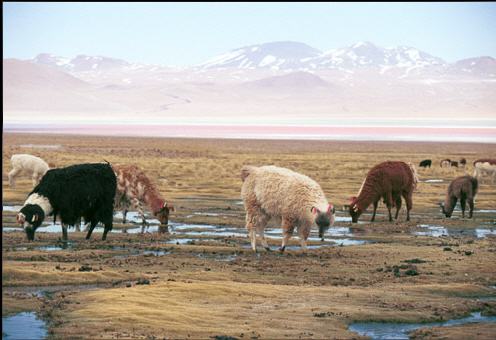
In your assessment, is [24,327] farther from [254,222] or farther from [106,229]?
[106,229]

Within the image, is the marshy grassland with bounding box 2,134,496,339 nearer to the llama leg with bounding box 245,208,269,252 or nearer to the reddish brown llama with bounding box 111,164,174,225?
the llama leg with bounding box 245,208,269,252

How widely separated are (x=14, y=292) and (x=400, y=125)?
166802 millimetres

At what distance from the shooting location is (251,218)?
606 inches

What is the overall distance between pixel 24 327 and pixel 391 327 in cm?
475

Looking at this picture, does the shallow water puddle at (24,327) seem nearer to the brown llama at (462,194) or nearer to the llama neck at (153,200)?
the llama neck at (153,200)

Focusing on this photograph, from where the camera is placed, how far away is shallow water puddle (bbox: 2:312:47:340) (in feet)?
27.9

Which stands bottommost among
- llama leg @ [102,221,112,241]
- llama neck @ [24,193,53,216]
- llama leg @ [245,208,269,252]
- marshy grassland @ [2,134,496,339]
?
marshy grassland @ [2,134,496,339]

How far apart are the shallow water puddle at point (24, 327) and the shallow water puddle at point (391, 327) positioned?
397 cm

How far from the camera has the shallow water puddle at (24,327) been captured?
8.51m

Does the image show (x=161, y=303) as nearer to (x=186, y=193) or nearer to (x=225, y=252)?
(x=225, y=252)

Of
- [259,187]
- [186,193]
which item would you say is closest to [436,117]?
[186,193]

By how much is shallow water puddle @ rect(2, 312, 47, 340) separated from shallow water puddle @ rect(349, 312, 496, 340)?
3.97 m

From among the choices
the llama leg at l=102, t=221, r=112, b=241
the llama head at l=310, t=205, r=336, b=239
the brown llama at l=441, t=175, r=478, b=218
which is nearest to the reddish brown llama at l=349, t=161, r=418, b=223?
the brown llama at l=441, t=175, r=478, b=218

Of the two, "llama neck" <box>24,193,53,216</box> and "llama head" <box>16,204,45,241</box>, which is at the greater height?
"llama neck" <box>24,193,53,216</box>
